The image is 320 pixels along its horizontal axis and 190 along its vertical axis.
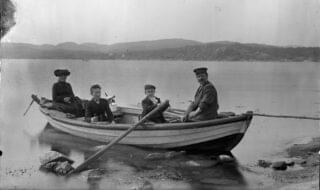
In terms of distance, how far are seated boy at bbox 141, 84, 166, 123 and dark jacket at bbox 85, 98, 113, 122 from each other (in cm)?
70

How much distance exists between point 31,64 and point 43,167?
204 cm

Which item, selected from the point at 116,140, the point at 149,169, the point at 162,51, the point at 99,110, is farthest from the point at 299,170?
the point at 99,110

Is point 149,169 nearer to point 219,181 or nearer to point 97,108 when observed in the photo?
point 219,181

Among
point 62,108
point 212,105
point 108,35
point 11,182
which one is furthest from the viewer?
point 62,108

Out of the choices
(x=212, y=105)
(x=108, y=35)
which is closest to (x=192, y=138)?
(x=212, y=105)

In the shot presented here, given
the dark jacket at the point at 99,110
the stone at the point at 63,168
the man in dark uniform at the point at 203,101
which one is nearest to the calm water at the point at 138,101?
the stone at the point at 63,168

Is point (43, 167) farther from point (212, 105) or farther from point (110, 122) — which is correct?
point (212, 105)

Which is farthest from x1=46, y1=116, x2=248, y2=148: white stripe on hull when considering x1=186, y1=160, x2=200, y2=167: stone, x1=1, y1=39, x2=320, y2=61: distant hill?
x1=1, y1=39, x2=320, y2=61: distant hill

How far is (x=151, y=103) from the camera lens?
8094 millimetres

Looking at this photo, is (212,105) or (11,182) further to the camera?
(212,105)

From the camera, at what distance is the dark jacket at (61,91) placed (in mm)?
8859

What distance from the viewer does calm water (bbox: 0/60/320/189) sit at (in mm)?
7773

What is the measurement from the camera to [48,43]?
838cm

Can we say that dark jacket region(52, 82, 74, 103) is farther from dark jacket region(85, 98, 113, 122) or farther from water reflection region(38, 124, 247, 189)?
water reflection region(38, 124, 247, 189)
